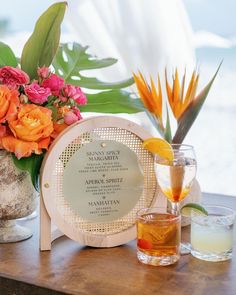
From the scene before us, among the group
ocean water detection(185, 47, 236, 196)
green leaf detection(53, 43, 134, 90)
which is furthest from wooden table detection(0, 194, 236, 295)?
ocean water detection(185, 47, 236, 196)

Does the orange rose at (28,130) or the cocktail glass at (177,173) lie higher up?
the orange rose at (28,130)

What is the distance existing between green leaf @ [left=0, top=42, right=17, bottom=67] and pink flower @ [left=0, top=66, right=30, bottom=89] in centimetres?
10

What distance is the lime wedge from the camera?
1026 mm

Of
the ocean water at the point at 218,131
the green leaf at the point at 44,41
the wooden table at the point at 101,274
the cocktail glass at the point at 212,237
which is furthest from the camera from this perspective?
the ocean water at the point at 218,131

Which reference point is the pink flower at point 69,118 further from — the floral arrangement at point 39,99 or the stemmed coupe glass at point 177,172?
the stemmed coupe glass at point 177,172

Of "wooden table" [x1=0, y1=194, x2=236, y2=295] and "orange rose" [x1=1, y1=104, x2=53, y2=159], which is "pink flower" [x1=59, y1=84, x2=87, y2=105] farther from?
"wooden table" [x1=0, y1=194, x2=236, y2=295]

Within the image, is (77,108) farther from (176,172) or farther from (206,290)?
(206,290)

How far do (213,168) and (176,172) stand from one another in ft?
15.6

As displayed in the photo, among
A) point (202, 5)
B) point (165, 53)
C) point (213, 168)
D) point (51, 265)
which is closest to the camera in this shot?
point (51, 265)

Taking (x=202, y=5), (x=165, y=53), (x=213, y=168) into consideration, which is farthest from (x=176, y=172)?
(x=202, y=5)

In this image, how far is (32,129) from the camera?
3.22 ft

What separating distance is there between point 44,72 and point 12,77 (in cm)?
6

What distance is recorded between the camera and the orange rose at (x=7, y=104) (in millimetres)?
986

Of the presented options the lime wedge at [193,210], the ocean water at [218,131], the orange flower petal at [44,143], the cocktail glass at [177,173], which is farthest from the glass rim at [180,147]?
the ocean water at [218,131]
